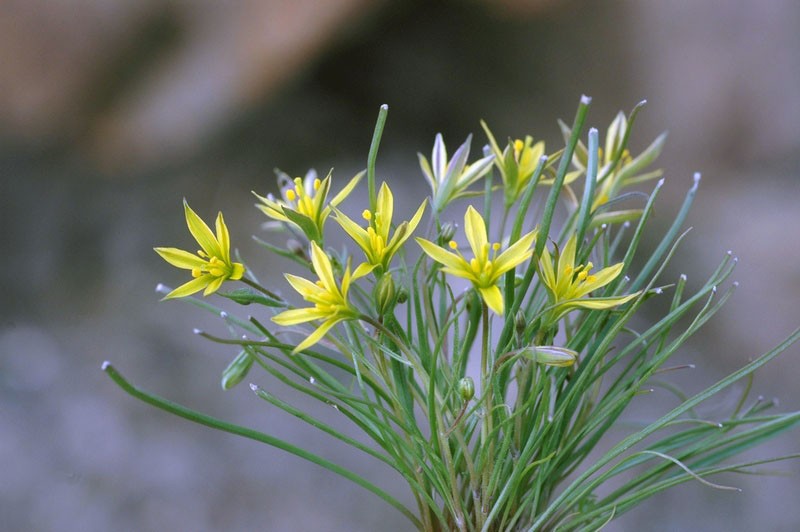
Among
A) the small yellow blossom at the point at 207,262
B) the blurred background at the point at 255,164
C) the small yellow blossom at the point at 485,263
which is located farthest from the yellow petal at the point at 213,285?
the blurred background at the point at 255,164

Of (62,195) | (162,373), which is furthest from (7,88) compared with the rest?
(162,373)

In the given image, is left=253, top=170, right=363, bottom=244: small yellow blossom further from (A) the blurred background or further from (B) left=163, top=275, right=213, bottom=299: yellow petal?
(A) the blurred background

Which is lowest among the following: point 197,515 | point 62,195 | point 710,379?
point 197,515

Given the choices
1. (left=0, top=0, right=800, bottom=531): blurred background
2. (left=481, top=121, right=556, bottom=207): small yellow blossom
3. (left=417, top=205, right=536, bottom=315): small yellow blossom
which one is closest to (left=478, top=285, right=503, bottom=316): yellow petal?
(left=417, top=205, right=536, bottom=315): small yellow blossom

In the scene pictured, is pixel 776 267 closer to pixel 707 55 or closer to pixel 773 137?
pixel 773 137

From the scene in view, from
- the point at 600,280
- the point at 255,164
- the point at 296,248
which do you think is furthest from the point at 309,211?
the point at 255,164

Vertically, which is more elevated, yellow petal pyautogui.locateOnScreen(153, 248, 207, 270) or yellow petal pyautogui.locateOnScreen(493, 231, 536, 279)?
yellow petal pyautogui.locateOnScreen(493, 231, 536, 279)
